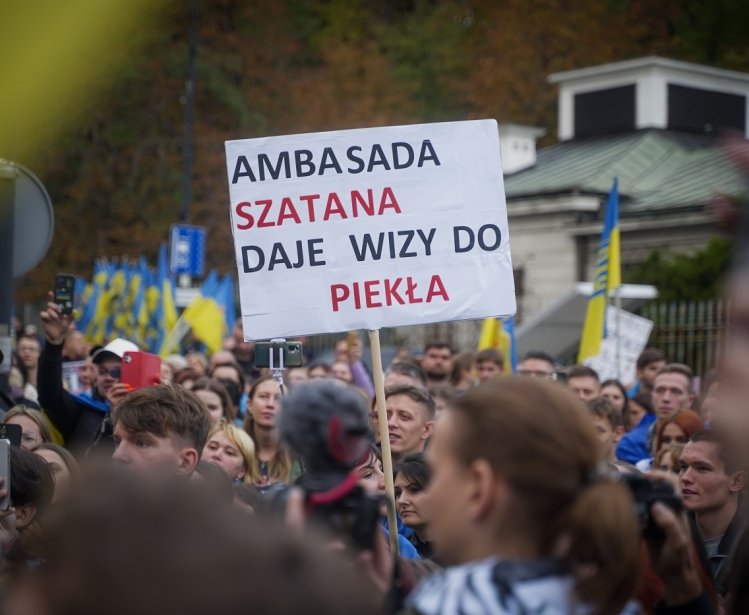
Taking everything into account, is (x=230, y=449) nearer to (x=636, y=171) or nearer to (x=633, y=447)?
(x=633, y=447)

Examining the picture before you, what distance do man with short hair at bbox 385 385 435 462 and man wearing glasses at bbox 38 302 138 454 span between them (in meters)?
1.46

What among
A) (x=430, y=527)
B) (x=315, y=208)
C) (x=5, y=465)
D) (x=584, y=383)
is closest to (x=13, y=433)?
(x=5, y=465)

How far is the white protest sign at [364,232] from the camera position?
5652mm

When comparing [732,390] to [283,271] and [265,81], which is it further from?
[265,81]

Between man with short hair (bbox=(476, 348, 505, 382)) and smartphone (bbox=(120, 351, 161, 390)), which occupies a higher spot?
smartphone (bbox=(120, 351, 161, 390))

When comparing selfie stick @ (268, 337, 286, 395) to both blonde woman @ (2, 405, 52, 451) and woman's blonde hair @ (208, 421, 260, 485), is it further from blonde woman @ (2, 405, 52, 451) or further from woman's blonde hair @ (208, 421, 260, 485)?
blonde woman @ (2, 405, 52, 451)

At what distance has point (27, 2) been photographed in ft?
11.7

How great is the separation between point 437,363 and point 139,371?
5.44 meters

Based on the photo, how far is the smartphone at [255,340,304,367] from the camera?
6281 mm

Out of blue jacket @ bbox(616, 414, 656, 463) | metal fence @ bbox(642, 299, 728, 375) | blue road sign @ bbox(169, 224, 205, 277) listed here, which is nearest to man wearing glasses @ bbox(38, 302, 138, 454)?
blue jacket @ bbox(616, 414, 656, 463)

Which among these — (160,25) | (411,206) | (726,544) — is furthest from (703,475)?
(160,25)

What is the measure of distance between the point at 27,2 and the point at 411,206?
2493mm

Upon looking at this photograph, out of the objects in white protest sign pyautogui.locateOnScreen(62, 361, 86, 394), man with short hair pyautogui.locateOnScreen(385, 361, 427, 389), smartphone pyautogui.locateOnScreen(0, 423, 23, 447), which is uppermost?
smartphone pyautogui.locateOnScreen(0, 423, 23, 447)

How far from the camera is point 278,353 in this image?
6.29 meters
